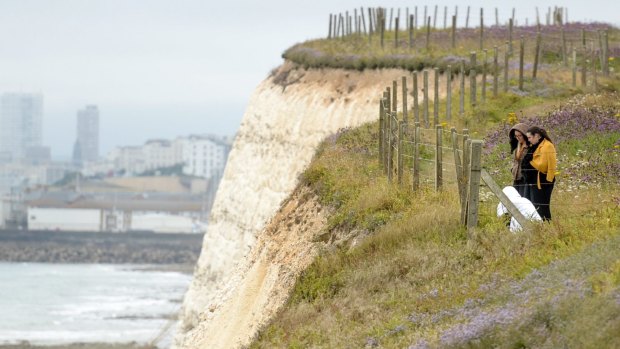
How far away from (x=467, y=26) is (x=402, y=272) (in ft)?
157

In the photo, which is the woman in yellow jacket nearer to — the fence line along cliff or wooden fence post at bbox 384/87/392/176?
wooden fence post at bbox 384/87/392/176

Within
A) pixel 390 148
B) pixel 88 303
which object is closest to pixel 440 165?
pixel 390 148

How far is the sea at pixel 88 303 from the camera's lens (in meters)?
95.2

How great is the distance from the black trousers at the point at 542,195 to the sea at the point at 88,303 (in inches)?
2583

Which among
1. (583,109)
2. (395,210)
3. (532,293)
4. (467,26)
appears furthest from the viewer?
(467,26)

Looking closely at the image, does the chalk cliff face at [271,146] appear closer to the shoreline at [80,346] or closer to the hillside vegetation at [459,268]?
the shoreline at [80,346]

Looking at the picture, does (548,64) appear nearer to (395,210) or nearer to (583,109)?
(583,109)

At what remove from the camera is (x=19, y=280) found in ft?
513

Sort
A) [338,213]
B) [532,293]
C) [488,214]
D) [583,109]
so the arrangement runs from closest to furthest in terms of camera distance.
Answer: [532,293]
[488,214]
[338,213]
[583,109]

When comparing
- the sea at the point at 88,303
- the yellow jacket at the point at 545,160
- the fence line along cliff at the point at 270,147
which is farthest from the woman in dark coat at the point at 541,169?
the sea at the point at 88,303

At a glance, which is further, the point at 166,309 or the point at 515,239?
the point at 166,309

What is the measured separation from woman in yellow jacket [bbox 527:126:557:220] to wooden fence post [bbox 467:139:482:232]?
85 centimetres

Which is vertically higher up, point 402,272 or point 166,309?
point 402,272

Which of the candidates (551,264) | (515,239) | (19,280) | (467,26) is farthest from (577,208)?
(19,280)
